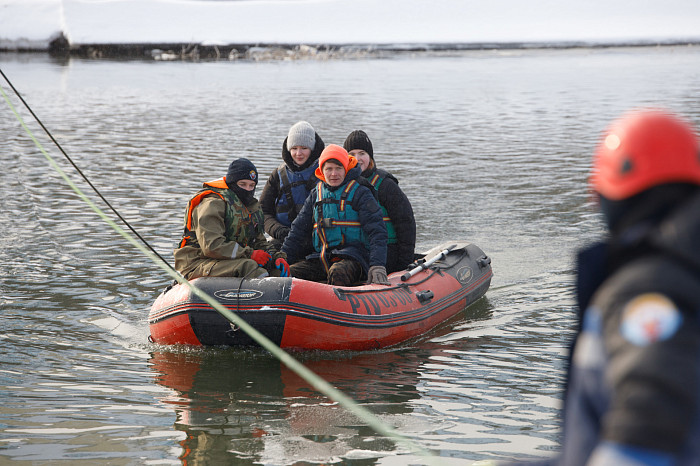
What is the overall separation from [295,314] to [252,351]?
1.59 feet

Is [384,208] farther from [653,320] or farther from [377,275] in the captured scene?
[653,320]

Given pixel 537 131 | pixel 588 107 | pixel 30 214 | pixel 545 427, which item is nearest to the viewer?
pixel 545 427

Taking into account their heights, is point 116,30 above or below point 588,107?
above

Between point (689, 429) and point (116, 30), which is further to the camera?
point (116, 30)

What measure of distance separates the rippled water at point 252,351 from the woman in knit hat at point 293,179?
1.33 metres

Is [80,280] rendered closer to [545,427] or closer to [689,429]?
[545,427]

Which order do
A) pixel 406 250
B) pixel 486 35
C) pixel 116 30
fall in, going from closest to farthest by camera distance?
pixel 406 250 → pixel 116 30 → pixel 486 35

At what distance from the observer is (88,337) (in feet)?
19.8

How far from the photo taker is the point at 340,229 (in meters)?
6.25

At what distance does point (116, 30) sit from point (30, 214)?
48921 mm

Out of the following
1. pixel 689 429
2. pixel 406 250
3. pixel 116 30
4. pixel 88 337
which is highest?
pixel 116 30

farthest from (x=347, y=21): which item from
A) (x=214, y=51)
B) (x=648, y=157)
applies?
(x=648, y=157)

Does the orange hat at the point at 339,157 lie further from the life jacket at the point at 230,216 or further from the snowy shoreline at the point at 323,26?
the snowy shoreline at the point at 323,26

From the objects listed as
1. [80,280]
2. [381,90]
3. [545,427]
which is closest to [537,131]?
[381,90]
